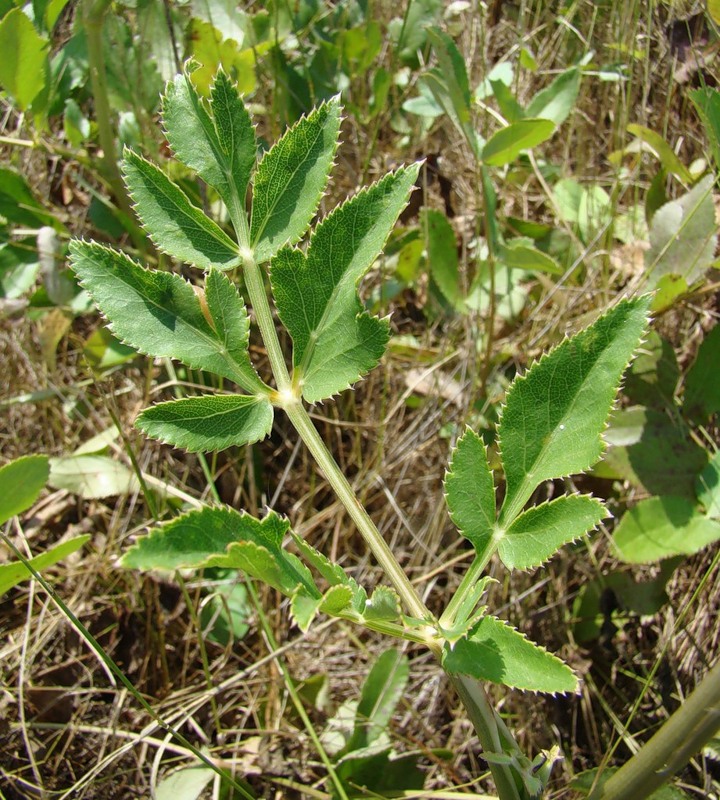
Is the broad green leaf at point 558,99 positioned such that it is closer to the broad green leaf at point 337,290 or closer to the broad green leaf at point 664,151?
the broad green leaf at point 664,151

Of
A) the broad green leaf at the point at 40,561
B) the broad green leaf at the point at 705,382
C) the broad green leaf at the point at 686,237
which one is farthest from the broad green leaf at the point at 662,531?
the broad green leaf at the point at 40,561

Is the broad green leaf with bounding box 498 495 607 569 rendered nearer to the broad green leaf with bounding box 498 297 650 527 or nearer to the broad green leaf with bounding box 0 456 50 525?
the broad green leaf with bounding box 498 297 650 527

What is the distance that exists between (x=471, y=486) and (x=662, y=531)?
648 millimetres

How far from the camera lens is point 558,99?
1999 mm

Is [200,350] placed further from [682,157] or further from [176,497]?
[682,157]

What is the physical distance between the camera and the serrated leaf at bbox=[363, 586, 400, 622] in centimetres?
85

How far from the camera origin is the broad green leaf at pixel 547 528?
0.96 m

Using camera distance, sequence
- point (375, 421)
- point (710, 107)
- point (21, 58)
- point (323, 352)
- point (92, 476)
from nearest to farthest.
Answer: point (323, 352) → point (710, 107) → point (21, 58) → point (92, 476) → point (375, 421)

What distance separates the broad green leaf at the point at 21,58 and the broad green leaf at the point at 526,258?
113cm

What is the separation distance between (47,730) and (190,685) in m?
0.32

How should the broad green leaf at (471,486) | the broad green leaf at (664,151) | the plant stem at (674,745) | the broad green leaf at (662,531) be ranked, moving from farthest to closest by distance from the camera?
the broad green leaf at (664,151) < the broad green leaf at (662,531) < the broad green leaf at (471,486) < the plant stem at (674,745)

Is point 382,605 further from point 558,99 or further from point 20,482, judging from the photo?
point 558,99

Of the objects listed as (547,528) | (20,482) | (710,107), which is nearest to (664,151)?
(710,107)

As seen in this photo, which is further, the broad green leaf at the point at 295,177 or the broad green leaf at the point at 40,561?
the broad green leaf at the point at 40,561
